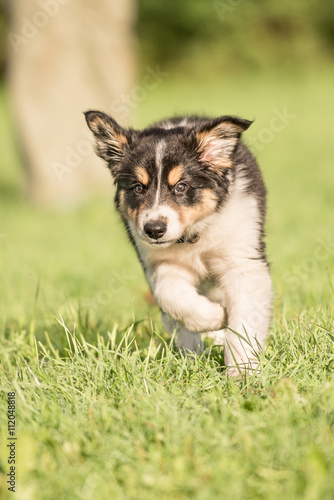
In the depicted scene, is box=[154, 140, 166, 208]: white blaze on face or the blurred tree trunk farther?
the blurred tree trunk

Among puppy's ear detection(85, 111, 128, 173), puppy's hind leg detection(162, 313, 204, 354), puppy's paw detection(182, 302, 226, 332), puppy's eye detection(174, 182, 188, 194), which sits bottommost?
puppy's hind leg detection(162, 313, 204, 354)

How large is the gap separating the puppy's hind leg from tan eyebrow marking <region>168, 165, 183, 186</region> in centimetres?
80

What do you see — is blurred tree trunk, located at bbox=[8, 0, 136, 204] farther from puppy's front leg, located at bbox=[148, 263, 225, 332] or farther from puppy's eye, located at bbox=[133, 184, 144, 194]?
puppy's front leg, located at bbox=[148, 263, 225, 332]

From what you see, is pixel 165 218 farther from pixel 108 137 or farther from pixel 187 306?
pixel 108 137

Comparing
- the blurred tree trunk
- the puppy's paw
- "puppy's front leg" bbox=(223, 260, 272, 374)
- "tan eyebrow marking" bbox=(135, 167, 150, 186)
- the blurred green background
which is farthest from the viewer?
the blurred tree trunk

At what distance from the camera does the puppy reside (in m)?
3.41

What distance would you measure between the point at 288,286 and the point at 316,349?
70.5 inches

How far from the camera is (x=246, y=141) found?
4.48 m

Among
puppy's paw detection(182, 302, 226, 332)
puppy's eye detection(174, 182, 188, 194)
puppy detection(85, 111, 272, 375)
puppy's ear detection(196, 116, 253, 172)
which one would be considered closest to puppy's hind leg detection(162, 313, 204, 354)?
puppy detection(85, 111, 272, 375)

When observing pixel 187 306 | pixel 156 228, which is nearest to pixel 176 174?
pixel 156 228

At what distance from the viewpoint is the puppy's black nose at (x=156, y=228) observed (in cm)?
340

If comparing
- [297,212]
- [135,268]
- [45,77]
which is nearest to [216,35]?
[45,77]

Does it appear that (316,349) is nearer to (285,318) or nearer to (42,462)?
(285,318)

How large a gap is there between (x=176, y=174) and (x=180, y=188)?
0.09 meters
